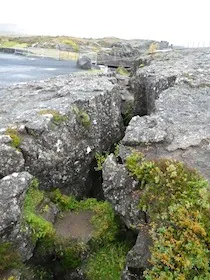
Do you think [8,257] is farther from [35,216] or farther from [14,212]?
[35,216]

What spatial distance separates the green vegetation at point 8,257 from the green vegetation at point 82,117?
238 inches

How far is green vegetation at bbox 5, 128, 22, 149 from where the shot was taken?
41.8ft

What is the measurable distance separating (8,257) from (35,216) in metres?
1.64

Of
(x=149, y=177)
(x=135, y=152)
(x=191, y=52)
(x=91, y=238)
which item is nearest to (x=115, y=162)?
(x=135, y=152)

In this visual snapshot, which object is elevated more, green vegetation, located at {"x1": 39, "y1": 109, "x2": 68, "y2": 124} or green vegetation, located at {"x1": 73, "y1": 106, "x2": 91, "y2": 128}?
green vegetation, located at {"x1": 39, "y1": 109, "x2": 68, "y2": 124}

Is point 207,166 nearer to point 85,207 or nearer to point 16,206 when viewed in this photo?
point 85,207

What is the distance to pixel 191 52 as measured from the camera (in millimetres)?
25812

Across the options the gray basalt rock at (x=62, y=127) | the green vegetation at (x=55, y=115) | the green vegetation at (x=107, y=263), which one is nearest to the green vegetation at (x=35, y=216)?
the gray basalt rock at (x=62, y=127)

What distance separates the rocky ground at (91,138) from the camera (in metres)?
11.1

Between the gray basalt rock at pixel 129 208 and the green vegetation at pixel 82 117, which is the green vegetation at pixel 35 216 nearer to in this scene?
the gray basalt rock at pixel 129 208

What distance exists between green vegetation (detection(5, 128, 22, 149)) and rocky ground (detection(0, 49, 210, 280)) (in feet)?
0.05

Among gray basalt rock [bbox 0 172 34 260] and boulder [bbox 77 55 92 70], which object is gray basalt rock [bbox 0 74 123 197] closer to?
gray basalt rock [bbox 0 172 34 260]

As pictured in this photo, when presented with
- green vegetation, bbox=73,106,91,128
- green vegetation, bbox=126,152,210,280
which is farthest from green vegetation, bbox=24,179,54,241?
green vegetation, bbox=73,106,91,128

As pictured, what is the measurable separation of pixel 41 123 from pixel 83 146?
204cm
